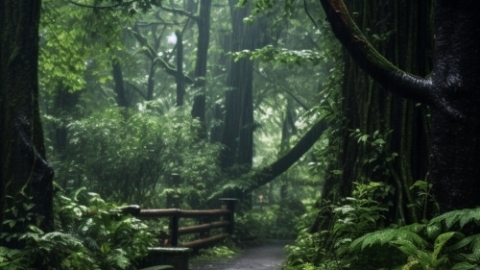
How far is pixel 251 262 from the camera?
536 inches

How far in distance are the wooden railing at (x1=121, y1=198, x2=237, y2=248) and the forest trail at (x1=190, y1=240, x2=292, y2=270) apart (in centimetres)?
81

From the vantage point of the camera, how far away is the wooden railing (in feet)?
38.4

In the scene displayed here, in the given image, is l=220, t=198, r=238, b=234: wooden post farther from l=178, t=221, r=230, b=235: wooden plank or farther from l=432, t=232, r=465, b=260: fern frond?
l=432, t=232, r=465, b=260: fern frond

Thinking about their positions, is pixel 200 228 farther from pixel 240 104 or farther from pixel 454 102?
pixel 240 104

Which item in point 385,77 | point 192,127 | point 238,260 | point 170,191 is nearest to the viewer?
point 385,77

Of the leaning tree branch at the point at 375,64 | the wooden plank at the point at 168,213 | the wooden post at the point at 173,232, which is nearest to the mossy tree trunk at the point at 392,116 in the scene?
the leaning tree branch at the point at 375,64

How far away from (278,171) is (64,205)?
15.7 m

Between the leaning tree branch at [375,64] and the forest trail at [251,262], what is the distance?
5667mm

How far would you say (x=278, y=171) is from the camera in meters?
24.9

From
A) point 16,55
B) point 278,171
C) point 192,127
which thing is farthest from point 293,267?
point 278,171

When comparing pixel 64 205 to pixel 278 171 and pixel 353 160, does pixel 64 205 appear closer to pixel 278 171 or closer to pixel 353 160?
pixel 353 160

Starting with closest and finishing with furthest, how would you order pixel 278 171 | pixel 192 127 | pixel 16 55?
pixel 16 55 → pixel 192 127 → pixel 278 171

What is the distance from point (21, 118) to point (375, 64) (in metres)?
4.92

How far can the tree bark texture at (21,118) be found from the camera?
885 centimetres
